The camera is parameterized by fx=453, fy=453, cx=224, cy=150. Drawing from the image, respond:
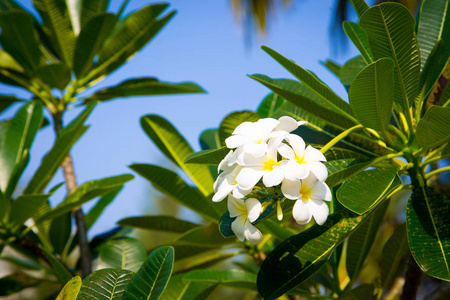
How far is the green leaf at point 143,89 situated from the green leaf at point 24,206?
70 centimetres

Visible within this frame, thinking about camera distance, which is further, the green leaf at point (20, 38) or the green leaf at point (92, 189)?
the green leaf at point (20, 38)

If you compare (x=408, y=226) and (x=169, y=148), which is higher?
(x=169, y=148)

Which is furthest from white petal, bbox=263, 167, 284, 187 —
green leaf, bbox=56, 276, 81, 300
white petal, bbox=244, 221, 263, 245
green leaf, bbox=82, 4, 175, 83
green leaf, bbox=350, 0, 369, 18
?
green leaf, bbox=82, 4, 175, 83

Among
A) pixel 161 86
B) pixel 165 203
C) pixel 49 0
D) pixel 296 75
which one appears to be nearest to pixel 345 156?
pixel 296 75

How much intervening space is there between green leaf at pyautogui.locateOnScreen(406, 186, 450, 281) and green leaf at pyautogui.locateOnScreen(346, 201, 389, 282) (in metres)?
0.27

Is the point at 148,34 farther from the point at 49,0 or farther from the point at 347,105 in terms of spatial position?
the point at 347,105

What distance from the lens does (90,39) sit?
187cm

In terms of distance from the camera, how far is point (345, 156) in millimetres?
1123

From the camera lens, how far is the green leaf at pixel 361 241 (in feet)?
4.69

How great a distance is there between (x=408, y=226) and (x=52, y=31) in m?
1.70

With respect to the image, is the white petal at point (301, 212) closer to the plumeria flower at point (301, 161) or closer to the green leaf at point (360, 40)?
the plumeria flower at point (301, 161)

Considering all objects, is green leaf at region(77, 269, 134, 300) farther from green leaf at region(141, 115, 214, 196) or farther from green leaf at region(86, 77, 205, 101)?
green leaf at region(86, 77, 205, 101)

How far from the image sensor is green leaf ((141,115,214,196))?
1499 millimetres

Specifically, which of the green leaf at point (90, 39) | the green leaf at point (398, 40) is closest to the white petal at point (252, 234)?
the green leaf at point (398, 40)
